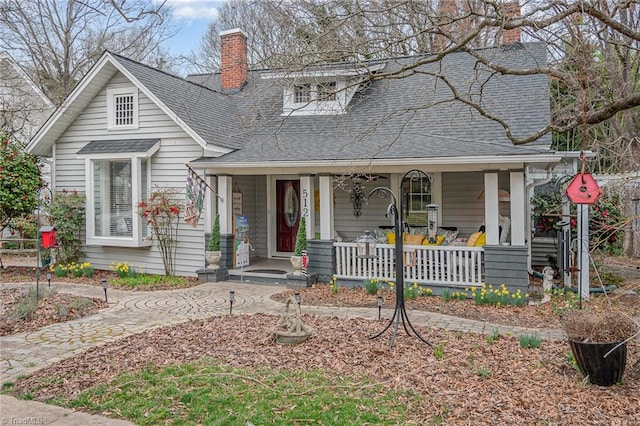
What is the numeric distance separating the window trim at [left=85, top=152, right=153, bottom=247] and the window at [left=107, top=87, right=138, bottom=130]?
0.85 metres

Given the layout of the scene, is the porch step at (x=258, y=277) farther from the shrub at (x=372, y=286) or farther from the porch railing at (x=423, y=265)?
the shrub at (x=372, y=286)

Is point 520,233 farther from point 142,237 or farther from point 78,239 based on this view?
point 78,239

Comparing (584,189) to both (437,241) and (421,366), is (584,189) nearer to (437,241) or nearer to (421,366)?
(437,241)

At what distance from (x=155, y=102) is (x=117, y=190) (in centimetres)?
241

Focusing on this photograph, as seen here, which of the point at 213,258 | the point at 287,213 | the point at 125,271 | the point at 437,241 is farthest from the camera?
the point at 287,213

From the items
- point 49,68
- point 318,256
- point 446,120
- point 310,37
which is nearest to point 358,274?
point 318,256

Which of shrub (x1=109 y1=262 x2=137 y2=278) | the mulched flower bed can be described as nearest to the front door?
shrub (x1=109 y1=262 x2=137 y2=278)

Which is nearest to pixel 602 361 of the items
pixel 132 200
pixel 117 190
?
pixel 132 200

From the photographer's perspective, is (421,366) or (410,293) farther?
(410,293)

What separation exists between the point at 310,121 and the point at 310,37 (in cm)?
505

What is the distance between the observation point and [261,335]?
6.04 m

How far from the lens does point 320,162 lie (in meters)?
9.55

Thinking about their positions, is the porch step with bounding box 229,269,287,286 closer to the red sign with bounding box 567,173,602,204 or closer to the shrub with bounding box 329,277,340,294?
the shrub with bounding box 329,277,340,294

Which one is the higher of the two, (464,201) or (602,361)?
(464,201)
